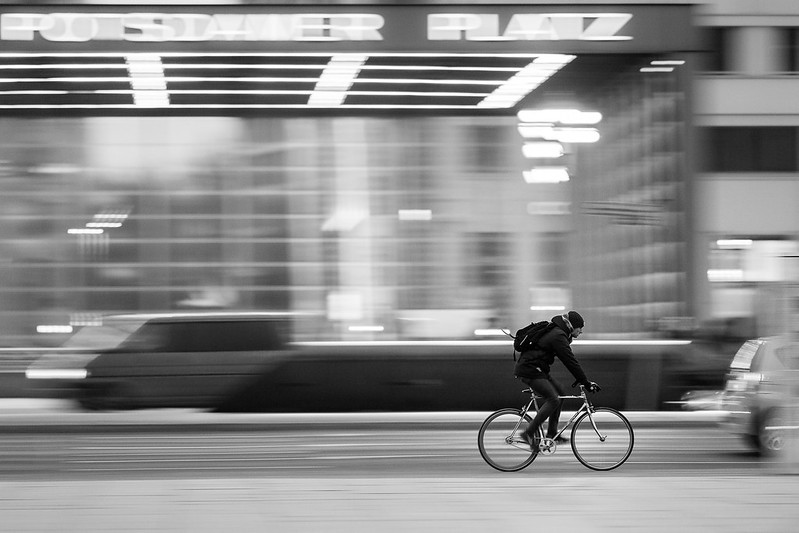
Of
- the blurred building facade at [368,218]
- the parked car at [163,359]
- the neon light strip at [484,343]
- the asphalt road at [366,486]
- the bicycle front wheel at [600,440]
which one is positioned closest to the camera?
the asphalt road at [366,486]

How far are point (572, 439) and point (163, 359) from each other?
767 centimetres

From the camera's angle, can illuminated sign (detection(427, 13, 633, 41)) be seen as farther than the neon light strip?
No

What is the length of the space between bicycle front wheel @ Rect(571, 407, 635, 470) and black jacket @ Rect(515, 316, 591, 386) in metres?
0.62

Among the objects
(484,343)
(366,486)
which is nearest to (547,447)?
(366,486)

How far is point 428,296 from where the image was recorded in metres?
19.7

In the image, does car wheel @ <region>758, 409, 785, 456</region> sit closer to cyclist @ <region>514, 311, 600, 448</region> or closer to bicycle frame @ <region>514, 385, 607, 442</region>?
bicycle frame @ <region>514, 385, 607, 442</region>

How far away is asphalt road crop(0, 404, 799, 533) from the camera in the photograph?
26.3 feet

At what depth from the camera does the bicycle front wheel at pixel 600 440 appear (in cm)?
1227

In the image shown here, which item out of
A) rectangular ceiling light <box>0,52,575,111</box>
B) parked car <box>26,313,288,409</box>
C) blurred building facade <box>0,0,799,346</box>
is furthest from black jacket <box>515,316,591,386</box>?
rectangular ceiling light <box>0,52,575,111</box>

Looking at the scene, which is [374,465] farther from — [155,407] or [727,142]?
[727,142]

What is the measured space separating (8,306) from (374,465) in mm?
8519

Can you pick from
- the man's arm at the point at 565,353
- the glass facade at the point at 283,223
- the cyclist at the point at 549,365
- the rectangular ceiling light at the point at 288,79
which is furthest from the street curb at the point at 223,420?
the man's arm at the point at 565,353

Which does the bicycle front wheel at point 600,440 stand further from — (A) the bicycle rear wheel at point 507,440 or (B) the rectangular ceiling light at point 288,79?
(B) the rectangular ceiling light at point 288,79

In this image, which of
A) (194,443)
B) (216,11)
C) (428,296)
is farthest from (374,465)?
(216,11)
